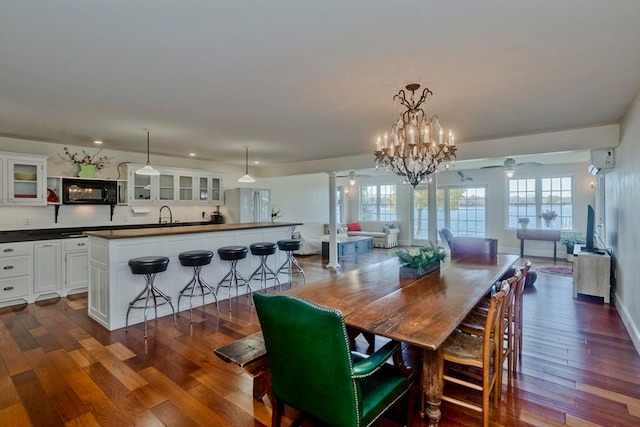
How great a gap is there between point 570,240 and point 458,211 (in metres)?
2.78

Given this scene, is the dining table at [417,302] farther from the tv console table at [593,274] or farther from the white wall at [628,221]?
the tv console table at [593,274]

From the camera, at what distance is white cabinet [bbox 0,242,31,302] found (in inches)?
168

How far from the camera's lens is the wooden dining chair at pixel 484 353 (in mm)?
1905

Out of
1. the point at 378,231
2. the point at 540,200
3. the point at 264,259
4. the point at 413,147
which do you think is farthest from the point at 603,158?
the point at 378,231

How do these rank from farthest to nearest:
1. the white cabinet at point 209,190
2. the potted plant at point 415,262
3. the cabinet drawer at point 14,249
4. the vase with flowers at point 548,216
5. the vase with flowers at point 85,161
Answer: the vase with flowers at point 548,216, the white cabinet at point 209,190, the vase with flowers at point 85,161, the cabinet drawer at point 14,249, the potted plant at point 415,262

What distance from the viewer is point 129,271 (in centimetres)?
373

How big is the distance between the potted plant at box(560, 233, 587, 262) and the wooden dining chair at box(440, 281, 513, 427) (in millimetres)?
6690

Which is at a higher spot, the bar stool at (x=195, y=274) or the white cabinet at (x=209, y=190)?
the white cabinet at (x=209, y=190)

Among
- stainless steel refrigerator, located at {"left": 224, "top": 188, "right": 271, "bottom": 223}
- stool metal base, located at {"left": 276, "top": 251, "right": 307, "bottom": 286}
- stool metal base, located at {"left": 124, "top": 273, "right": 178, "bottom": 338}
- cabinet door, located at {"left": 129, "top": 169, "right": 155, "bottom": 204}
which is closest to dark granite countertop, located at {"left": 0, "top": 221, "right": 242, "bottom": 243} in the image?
cabinet door, located at {"left": 129, "top": 169, "right": 155, "bottom": 204}

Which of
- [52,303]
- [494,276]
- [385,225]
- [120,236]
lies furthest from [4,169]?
[385,225]

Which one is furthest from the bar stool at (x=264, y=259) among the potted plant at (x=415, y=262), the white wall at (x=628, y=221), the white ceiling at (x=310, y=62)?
the white wall at (x=628, y=221)

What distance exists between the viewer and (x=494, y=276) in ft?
9.39

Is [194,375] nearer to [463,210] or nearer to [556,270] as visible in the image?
[556,270]

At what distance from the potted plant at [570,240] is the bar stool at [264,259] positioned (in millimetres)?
6706
